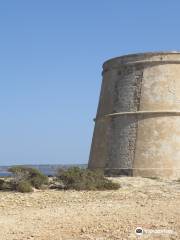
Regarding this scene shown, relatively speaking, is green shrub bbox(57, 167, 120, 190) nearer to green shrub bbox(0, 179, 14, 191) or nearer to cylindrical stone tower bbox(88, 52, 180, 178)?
green shrub bbox(0, 179, 14, 191)

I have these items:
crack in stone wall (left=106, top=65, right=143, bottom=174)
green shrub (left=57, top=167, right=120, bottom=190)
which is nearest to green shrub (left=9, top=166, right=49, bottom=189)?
green shrub (left=57, top=167, right=120, bottom=190)

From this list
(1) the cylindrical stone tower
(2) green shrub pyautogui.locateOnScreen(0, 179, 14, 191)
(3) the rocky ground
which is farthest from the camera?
(1) the cylindrical stone tower

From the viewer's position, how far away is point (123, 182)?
15.1 m

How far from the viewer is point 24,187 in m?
12.1

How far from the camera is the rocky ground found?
23.8ft

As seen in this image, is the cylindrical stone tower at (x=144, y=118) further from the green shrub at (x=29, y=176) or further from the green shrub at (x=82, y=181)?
the green shrub at (x=29, y=176)

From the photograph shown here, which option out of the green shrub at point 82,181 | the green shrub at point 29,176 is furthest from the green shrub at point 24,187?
the green shrub at point 82,181

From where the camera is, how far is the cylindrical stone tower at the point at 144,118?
17.8m

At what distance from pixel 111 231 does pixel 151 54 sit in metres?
11.9

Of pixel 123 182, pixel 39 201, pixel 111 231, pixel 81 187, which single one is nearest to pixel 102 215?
pixel 111 231

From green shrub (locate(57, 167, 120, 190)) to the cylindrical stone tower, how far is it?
4.13 meters

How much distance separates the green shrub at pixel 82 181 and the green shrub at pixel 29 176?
595 millimetres

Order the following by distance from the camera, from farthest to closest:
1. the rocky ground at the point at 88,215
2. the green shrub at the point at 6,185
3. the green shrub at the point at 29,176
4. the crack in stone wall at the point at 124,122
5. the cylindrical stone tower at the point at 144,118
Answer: the crack in stone wall at the point at 124,122 < the cylindrical stone tower at the point at 144,118 < the green shrub at the point at 29,176 < the green shrub at the point at 6,185 < the rocky ground at the point at 88,215

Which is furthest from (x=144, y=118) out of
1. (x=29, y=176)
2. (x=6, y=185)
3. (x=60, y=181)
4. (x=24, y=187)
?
(x=24, y=187)
